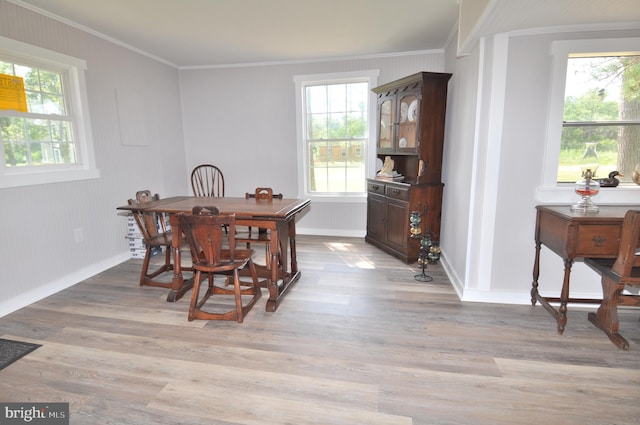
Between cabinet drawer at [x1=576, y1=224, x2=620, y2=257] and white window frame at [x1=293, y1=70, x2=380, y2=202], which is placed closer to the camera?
cabinet drawer at [x1=576, y1=224, x2=620, y2=257]

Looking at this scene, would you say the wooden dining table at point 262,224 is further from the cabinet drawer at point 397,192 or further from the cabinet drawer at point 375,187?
the cabinet drawer at point 375,187

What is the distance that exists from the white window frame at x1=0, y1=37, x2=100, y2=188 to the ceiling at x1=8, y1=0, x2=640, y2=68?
1.23 ft

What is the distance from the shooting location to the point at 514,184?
261cm

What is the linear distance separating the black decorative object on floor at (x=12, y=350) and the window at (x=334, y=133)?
3494mm

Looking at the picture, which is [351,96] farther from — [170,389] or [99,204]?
[170,389]

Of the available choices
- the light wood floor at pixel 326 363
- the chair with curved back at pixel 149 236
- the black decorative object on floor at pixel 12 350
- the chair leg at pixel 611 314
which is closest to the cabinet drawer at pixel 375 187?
the light wood floor at pixel 326 363

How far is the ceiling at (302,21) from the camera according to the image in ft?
7.05

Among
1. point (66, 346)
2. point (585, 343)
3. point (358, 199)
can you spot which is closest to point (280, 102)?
point (358, 199)

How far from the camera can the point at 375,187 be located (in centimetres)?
426

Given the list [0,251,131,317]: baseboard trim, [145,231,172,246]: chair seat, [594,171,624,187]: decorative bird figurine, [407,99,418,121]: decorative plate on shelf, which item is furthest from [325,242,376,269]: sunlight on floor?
[0,251,131,317]: baseboard trim

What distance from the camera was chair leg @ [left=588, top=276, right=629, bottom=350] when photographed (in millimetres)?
2127

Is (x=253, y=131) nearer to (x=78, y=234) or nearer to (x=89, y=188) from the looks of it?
(x=89, y=188)

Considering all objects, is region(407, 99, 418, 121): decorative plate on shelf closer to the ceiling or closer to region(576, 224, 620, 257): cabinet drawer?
the ceiling

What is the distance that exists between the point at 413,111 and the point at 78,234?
3801 mm
